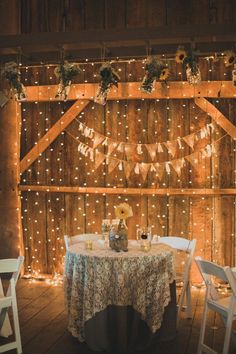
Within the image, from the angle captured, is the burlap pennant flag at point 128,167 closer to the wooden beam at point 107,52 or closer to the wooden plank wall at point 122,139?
the wooden plank wall at point 122,139

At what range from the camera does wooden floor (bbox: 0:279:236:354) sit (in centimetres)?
456

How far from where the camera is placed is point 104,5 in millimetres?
6754

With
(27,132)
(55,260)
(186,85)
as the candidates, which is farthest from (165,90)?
(55,260)

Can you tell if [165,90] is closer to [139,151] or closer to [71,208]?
[139,151]

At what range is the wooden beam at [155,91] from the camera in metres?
6.32

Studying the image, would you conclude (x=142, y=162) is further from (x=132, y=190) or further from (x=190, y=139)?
(x=190, y=139)

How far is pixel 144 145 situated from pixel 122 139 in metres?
0.31

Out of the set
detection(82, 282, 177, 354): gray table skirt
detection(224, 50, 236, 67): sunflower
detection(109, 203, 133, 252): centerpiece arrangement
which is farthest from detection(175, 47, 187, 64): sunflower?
detection(82, 282, 177, 354): gray table skirt

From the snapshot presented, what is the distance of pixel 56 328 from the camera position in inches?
200

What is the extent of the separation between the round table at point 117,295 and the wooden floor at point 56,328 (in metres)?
0.18

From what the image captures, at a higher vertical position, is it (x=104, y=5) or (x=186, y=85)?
(x=104, y=5)

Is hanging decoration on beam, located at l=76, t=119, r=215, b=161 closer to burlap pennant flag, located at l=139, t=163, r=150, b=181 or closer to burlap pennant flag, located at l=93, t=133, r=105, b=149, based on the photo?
burlap pennant flag, located at l=93, t=133, r=105, b=149

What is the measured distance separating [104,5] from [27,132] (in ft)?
6.34

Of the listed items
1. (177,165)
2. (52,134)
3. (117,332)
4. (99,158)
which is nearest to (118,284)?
(117,332)
